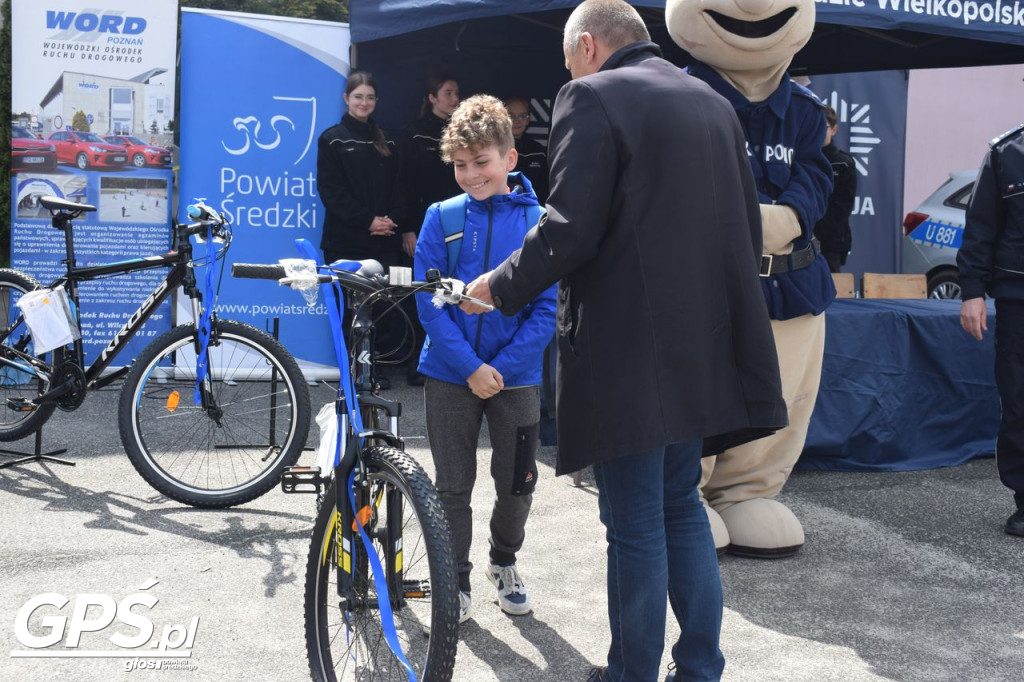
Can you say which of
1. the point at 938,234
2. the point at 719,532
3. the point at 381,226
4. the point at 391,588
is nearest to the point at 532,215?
the point at 391,588

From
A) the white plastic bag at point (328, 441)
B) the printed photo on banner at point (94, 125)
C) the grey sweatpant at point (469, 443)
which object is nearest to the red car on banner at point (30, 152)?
the printed photo on banner at point (94, 125)

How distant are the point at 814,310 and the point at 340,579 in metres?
Result: 2.31

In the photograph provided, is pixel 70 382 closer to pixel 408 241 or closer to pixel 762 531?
pixel 408 241

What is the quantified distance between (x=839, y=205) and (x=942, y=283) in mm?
Result: 4635

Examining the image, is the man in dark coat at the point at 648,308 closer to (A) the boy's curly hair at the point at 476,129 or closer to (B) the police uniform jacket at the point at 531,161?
(A) the boy's curly hair at the point at 476,129

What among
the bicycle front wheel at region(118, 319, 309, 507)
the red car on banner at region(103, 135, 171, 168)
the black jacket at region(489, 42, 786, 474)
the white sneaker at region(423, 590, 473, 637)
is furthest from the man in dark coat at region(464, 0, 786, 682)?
the red car on banner at region(103, 135, 171, 168)

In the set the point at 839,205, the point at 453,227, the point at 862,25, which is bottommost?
the point at 453,227

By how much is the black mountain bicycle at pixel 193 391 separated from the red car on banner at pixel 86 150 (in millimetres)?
2121

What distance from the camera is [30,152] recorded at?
23.2 feet

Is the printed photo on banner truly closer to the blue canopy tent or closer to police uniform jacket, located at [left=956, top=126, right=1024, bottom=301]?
the blue canopy tent

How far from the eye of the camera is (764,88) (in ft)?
13.9

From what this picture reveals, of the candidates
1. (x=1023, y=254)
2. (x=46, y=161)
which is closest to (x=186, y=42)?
(x=46, y=161)

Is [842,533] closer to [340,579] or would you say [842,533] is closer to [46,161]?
[340,579]

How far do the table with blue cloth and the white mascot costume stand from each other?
134 centimetres
